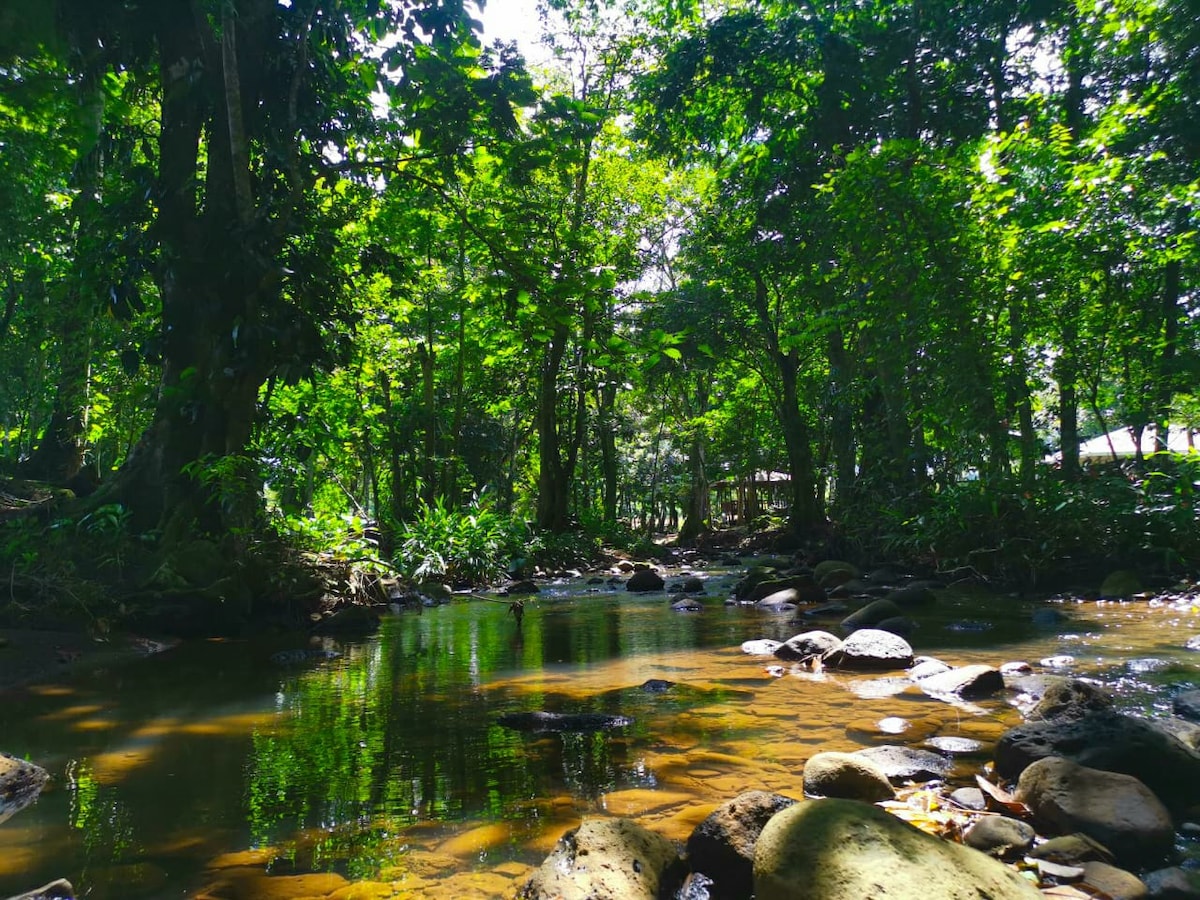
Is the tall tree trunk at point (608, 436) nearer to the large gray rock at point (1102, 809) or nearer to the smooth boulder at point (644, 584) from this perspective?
the smooth boulder at point (644, 584)

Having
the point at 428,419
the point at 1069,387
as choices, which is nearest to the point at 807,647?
the point at 1069,387

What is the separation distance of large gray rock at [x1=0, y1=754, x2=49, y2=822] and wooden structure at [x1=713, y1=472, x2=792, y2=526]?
30977 millimetres

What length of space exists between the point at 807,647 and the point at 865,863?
4.36 meters

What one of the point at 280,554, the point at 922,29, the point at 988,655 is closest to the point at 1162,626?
the point at 988,655

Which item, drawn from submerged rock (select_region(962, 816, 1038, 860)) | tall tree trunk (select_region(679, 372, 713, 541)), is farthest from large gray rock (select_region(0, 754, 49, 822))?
tall tree trunk (select_region(679, 372, 713, 541))

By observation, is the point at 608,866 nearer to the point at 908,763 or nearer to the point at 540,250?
the point at 908,763

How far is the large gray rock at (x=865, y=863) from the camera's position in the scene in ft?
6.52

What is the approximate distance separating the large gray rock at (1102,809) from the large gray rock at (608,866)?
145 cm

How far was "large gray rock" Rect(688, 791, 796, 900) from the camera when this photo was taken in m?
2.47

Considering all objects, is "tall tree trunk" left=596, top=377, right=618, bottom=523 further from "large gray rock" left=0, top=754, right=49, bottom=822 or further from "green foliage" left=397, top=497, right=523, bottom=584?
"large gray rock" left=0, top=754, right=49, bottom=822

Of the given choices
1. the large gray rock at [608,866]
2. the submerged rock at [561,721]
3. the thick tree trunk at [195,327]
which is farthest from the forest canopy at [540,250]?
the large gray rock at [608,866]

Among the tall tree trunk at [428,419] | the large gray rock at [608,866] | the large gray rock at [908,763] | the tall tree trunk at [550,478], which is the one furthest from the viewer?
the tall tree trunk at [550,478]

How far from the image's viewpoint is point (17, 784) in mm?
3309

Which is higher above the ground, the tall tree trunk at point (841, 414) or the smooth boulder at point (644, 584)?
the tall tree trunk at point (841, 414)
